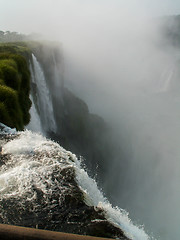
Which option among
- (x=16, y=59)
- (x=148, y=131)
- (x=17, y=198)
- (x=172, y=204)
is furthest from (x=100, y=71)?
(x=17, y=198)

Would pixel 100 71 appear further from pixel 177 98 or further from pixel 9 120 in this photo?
pixel 9 120

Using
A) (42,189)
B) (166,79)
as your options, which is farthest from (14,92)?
(166,79)

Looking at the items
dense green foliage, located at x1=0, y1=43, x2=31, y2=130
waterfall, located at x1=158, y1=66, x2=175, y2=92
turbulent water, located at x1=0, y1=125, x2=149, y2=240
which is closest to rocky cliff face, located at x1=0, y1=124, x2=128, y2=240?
turbulent water, located at x1=0, y1=125, x2=149, y2=240

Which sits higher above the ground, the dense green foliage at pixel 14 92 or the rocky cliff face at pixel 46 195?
the dense green foliage at pixel 14 92

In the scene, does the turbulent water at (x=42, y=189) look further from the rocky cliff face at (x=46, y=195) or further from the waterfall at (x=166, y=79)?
the waterfall at (x=166, y=79)

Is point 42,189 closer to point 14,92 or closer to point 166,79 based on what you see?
point 14,92

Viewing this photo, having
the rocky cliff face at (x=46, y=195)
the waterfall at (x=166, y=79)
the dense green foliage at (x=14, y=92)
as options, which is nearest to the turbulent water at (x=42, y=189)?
the rocky cliff face at (x=46, y=195)
